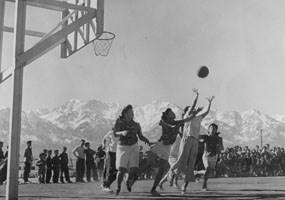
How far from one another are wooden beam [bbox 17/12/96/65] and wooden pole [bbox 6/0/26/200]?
12 centimetres

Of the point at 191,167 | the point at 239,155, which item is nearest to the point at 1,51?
the point at 191,167

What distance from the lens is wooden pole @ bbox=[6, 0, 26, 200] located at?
884 centimetres

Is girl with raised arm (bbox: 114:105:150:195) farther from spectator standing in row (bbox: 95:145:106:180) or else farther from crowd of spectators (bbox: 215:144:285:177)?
crowd of spectators (bbox: 215:144:285:177)

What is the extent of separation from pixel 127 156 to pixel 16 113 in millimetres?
2356

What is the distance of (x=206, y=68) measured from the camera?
12.5 m

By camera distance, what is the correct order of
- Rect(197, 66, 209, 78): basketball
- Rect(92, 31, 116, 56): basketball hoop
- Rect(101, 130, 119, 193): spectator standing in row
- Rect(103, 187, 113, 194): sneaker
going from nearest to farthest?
Rect(103, 187, 113, 194): sneaker → Rect(101, 130, 119, 193): spectator standing in row → Rect(92, 31, 116, 56): basketball hoop → Rect(197, 66, 209, 78): basketball

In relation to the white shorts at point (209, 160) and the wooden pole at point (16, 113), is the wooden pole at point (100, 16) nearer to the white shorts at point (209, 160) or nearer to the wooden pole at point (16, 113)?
the wooden pole at point (16, 113)

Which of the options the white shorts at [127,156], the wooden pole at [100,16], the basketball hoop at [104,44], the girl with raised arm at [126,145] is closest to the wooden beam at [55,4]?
the wooden pole at [100,16]

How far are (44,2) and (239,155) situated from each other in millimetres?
19165

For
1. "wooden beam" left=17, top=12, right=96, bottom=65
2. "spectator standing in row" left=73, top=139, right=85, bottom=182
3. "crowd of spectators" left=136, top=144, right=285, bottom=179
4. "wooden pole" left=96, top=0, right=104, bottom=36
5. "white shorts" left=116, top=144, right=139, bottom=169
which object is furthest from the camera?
"crowd of spectators" left=136, top=144, right=285, bottom=179

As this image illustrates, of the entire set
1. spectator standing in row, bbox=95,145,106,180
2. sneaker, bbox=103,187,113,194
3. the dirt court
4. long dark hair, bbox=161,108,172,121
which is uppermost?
long dark hair, bbox=161,108,172,121

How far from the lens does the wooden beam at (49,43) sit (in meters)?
9.02

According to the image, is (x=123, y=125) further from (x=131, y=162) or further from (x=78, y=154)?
(x=78, y=154)

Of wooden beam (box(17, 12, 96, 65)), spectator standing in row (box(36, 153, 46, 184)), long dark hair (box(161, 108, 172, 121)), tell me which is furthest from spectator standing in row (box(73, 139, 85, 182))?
wooden beam (box(17, 12, 96, 65))
